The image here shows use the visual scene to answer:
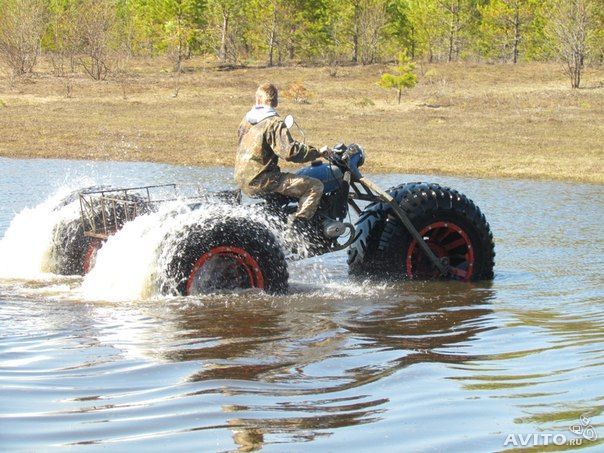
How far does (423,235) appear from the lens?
33.8 feet

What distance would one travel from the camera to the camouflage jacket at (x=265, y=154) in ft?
30.8

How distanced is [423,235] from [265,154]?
1.80m

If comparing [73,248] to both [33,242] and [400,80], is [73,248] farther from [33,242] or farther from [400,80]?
[400,80]

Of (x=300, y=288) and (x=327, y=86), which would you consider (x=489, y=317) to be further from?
(x=327, y=86)

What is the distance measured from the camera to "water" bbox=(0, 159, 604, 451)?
540cm

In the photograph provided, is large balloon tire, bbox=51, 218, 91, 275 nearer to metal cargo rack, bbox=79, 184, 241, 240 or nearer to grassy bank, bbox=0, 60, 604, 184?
metal cargo rack, bbox=79, 184, 241, 240

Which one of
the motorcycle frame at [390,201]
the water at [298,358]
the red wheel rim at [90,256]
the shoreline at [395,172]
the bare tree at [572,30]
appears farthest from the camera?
the bare tree at [572,30]

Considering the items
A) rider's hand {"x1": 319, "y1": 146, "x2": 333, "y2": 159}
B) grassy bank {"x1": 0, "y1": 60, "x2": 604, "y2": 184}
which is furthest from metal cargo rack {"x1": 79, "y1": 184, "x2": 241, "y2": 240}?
grassy bank {"x1": 0, "y1": 60, "x2": 604, "y2": 184}

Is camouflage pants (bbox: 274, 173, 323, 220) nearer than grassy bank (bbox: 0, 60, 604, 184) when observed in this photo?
Yes

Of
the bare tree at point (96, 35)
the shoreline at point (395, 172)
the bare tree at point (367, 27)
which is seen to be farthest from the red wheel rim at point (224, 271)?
the bare tree at point (367, 27)

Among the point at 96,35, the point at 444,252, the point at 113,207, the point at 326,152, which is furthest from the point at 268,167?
the point at 96,35

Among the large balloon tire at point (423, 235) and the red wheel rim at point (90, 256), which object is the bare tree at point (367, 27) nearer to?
the large balloon tire at point (423, 235)

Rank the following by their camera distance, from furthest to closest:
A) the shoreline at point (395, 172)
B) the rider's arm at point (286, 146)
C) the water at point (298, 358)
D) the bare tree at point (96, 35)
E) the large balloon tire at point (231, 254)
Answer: the bare tree at point (96, 35), the shoreline at point (395, 172), the rider's arm at point (286, 146), the large balloon tire at point (231, 254), the water at point (298, 358)

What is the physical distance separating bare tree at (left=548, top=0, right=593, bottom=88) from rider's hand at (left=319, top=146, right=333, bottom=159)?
34412mm
